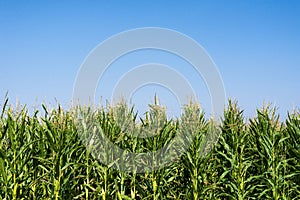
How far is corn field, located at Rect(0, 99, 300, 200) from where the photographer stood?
730cm

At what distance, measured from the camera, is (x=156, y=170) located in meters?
7.76

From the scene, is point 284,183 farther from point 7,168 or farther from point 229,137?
point 7,168

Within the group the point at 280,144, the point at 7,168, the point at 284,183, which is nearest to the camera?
the point at 7,168

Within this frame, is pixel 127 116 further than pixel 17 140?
Yes

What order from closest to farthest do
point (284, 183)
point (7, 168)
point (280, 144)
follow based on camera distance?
point (7, 168) < point (284, 183) < point (280, 144)

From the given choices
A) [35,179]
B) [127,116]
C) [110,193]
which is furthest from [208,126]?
[35,179]

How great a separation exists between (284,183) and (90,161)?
3.72 metres

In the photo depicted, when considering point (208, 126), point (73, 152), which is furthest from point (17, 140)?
point (208, 126)

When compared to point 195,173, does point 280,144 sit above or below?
above

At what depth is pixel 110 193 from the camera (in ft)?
25.6

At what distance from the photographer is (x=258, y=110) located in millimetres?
8672

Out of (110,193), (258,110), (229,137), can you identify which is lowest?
(110,193)

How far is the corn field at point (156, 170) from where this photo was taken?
287 inches

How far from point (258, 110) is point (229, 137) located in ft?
2.79
